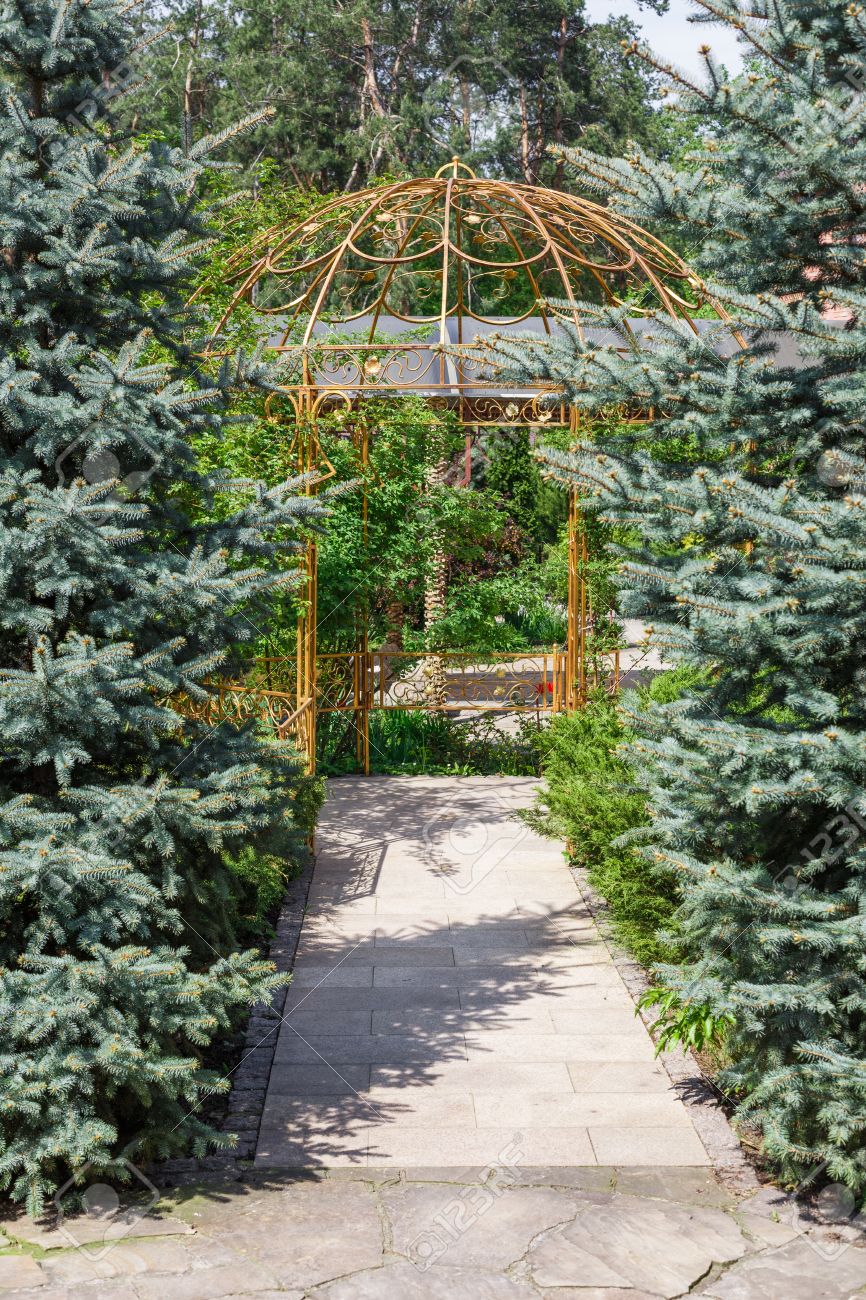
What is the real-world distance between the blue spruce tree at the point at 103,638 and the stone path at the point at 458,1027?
2.50 ft

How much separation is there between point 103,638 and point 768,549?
7.43 ft

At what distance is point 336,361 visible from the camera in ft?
29.3

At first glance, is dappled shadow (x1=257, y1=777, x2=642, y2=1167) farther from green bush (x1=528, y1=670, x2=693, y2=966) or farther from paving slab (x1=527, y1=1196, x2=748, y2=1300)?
paving slab (x1=527, y1=1196, x2=748, y2=1300)

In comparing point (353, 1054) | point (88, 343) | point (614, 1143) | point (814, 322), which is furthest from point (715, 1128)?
point (88, 343)

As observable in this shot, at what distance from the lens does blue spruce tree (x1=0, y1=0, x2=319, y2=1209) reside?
373 centimetres

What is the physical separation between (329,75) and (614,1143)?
894 inches

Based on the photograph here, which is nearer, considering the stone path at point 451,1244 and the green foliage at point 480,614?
the stone path at point 451,1244

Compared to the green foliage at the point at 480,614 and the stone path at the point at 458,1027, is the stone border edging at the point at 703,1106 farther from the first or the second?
the green foliage at the point at 480,614

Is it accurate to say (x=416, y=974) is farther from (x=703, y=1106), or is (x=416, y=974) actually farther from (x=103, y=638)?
(x=103, y=638)

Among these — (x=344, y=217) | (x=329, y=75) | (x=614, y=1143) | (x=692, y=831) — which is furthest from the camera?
(x=329, y=75)

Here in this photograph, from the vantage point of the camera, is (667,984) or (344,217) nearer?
(667,984)

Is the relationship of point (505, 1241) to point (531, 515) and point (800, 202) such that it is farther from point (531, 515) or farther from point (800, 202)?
point (531, 515)

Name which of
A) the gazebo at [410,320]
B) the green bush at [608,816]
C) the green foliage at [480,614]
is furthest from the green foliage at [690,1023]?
the green foliage at [480,614]

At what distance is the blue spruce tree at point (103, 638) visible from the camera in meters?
3.73
